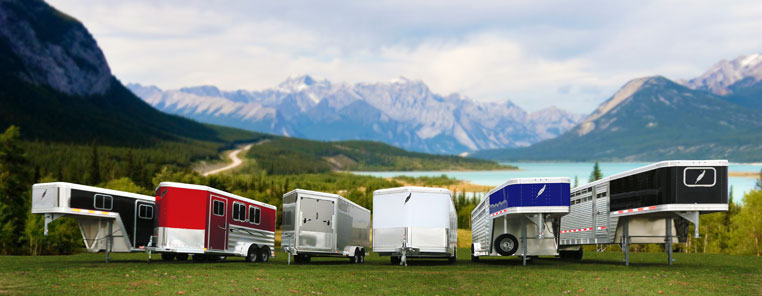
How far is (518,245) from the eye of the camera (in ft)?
92.2

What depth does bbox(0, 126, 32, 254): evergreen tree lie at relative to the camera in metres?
62.7

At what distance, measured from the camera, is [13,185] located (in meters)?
67.3

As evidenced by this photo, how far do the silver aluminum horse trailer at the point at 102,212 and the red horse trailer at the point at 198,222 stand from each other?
185cm

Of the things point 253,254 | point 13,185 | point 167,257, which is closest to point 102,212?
point 167,257

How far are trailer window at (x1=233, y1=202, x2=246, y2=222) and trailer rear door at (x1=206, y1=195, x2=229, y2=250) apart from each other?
2.47ft

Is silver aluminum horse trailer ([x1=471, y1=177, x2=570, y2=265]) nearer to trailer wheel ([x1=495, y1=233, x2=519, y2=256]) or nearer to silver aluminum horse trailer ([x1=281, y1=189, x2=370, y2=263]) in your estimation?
trailer wheel ([x1=495, y1=233, x2=519, y2=256])

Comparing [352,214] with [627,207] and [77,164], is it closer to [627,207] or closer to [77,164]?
[627,207]

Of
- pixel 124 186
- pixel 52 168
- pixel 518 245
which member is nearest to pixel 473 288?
pixel 518 245

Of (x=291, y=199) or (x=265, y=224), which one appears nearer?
(x=291, y=199)

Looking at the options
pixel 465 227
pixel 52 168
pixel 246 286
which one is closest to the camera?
pixel 246 286

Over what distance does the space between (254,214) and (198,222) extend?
4.71 meters

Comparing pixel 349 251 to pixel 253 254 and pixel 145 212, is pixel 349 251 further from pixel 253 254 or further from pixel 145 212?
pixel 145 212

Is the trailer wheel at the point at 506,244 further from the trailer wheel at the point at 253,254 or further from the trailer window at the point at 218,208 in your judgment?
the trailer window at the point at 218,208

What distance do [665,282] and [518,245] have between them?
26.3 feet
